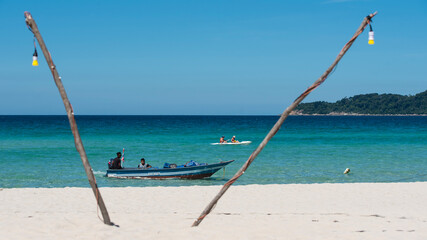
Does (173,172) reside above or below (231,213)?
below

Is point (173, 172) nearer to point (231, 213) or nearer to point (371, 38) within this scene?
point (231, 213)

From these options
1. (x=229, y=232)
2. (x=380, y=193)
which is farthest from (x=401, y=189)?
(x=229, y=232)

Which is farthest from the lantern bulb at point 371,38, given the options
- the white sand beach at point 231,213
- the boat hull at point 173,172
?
the boat hull at point 173,172

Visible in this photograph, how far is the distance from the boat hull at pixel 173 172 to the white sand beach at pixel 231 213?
3.39 metres

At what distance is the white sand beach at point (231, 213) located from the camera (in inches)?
345

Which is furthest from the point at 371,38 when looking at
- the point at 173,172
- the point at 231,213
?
the point at 173,172

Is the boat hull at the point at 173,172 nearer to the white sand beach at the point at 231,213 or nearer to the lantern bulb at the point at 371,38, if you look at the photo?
the white sand beach at the point at 231,213

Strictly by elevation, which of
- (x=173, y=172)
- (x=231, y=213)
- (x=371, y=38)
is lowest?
(x=173, y=172)

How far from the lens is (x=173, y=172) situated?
21109mm

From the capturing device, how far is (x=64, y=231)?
862 cm

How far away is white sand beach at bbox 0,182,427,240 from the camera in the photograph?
8766mm

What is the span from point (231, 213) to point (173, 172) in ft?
31.9

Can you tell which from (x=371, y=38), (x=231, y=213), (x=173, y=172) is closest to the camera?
(x=371, y=38)

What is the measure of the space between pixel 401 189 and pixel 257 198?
18.1 ft
